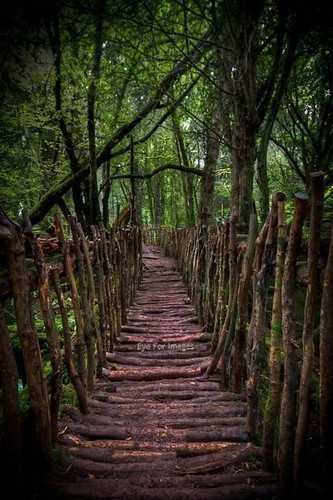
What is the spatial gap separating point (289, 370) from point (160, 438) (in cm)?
118

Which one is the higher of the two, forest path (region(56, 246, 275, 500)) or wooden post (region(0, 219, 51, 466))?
wooden post (region(0, 219, 51, 466))

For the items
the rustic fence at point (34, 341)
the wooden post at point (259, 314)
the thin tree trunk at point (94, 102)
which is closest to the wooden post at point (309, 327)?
the wooden post at point (259, 314)

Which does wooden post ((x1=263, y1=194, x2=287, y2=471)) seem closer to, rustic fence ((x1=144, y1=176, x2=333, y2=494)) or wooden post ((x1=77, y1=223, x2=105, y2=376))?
rustic fence ((x1=144, y1=176, x2=333, y2=494))

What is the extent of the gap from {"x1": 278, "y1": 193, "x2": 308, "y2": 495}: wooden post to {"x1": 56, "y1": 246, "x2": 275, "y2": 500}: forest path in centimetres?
16

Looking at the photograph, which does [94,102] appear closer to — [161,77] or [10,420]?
[161,77]

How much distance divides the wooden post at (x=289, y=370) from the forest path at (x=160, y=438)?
6.3 inches

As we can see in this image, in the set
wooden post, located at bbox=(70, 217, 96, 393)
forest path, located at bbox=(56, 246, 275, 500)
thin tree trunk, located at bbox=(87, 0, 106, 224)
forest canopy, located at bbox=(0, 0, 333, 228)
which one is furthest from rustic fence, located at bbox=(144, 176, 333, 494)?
thin tree trunk, located at bbox=(87, 0, 106, 224)

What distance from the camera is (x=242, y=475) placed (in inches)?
75.3

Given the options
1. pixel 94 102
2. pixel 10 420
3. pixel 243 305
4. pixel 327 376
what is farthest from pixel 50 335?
pixel 94 102

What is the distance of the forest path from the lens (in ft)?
5.99

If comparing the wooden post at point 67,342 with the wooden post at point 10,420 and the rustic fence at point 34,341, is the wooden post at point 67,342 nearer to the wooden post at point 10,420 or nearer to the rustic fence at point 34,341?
the rustic fence at point 34,341

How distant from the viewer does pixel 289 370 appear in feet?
5.86

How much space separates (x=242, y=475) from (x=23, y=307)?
5.38 ft

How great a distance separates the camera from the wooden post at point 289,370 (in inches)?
68.3
